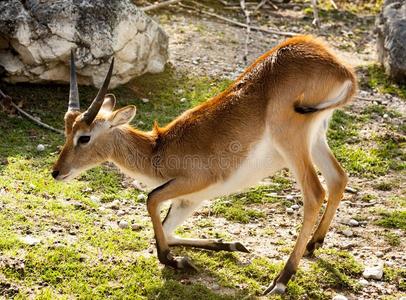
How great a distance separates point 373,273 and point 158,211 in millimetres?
1983

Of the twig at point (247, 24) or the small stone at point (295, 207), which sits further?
the twig at point (247, 24)

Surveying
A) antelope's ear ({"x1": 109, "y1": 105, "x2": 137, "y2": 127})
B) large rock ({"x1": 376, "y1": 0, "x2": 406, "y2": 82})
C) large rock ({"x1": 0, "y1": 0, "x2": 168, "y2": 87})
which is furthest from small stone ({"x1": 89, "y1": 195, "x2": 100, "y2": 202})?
large rock ({"x1": 376, "y1": 0, "x2": 406, "y2": 82})

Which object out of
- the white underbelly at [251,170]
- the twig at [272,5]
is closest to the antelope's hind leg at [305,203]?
the white underbelly at [251,170]

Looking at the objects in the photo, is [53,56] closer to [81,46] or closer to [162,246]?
[81,46]

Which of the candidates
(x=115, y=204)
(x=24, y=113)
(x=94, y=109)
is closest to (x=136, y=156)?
(x=94, y=109)

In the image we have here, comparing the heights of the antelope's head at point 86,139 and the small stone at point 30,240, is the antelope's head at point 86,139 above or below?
above

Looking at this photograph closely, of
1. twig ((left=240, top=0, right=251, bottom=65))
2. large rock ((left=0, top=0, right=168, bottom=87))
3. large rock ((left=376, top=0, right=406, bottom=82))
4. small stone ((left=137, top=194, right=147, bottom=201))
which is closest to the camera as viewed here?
small stone ((left=137, top=194, right=147, bottom=201))

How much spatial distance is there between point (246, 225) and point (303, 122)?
1.64 meters

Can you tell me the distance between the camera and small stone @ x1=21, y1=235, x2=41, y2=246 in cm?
638

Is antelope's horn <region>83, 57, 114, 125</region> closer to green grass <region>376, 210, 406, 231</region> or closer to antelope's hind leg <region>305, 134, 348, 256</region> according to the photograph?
antelope's hind leg <region>305, 134, 348, 256</region>

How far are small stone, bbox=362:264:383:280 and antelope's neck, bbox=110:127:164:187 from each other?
2.02 meters

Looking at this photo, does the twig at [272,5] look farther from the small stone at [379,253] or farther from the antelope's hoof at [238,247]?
the antelope's hoof at [238,247]

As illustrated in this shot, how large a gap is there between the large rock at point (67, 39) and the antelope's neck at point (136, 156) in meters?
3.18

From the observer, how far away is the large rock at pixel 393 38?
1085 cm
